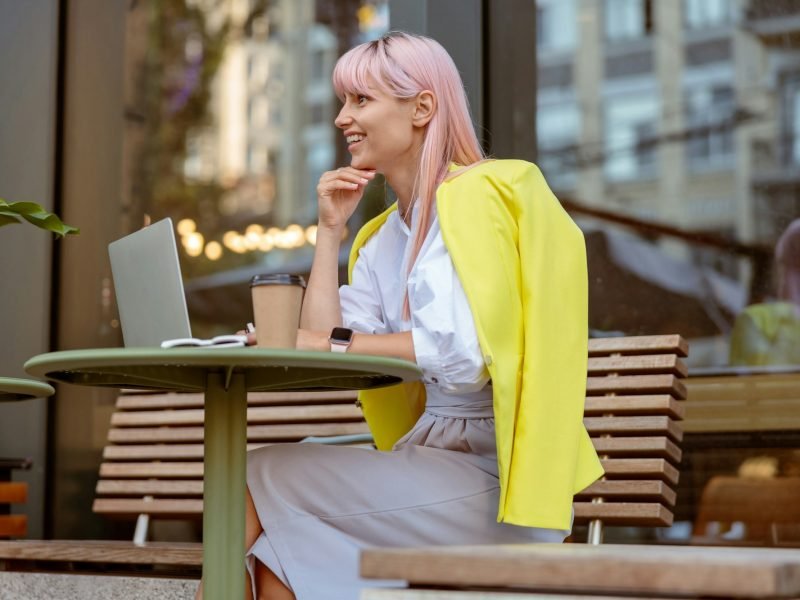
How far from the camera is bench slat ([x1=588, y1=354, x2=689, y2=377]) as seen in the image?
3.38 metres

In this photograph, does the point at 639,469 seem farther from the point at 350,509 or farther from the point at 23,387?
the point at 23,387

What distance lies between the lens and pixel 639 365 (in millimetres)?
3416

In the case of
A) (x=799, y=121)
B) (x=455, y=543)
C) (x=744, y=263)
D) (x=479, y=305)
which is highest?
(x=799, y=121)

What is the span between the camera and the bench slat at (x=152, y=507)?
4.00 m

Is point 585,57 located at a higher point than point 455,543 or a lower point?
higher

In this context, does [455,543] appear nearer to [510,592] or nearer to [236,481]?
[236,481]

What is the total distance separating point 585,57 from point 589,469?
5555 millimetres

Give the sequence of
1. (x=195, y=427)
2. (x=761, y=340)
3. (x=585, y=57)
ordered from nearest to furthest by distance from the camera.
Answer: (x=195, y=427) < (x=761, y=340) < (x=585, y=57)

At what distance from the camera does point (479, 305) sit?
2.38 meters

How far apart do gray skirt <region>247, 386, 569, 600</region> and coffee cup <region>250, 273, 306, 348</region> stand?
0.32m

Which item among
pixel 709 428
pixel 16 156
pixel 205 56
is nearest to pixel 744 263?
pixel 709 428

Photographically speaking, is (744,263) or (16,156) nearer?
(16,156)

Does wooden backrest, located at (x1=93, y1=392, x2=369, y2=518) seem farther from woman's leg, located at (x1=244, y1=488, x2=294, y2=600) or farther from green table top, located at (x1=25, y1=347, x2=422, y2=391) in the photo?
woman's leg, located at (x1=244, y1=488, x2=294, y2=600)

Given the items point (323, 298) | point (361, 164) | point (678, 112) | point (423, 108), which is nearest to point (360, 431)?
point (323, 298)
